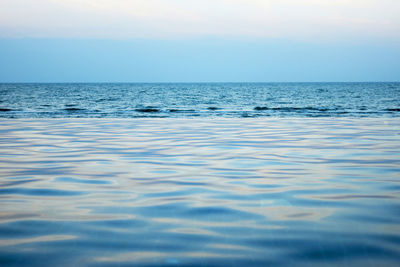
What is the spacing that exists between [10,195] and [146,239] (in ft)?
9.24

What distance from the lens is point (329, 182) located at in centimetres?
673

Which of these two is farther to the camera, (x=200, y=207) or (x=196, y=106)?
(x=196, y=106)

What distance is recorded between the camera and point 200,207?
209 inches

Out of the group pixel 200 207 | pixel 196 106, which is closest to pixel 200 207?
pixel 200 207

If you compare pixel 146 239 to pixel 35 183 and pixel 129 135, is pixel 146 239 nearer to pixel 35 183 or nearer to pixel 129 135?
pixel 35 183

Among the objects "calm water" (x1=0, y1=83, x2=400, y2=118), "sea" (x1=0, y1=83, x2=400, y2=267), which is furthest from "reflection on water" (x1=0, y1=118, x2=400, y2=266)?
"calm water" (x1=0, y1=83, x2=400, y2=118)

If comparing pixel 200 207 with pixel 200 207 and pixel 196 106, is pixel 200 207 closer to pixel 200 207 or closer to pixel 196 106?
pixel 200 207

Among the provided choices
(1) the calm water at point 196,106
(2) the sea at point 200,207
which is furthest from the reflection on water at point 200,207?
(1) the calm water at point 196,106

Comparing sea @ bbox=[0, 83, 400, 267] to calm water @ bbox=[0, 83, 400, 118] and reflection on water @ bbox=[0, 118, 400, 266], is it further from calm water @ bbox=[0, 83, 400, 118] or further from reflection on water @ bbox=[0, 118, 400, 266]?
calm water @ bbox=[0, 83, 400, 118]

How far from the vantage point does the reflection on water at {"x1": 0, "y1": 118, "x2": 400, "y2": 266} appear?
3.79 metres

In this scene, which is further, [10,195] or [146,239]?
[10,195]

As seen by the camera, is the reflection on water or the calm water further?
the calm water

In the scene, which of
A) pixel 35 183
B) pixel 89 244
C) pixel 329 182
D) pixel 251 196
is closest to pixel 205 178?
pixel 251 196

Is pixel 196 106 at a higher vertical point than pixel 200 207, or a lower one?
lower
